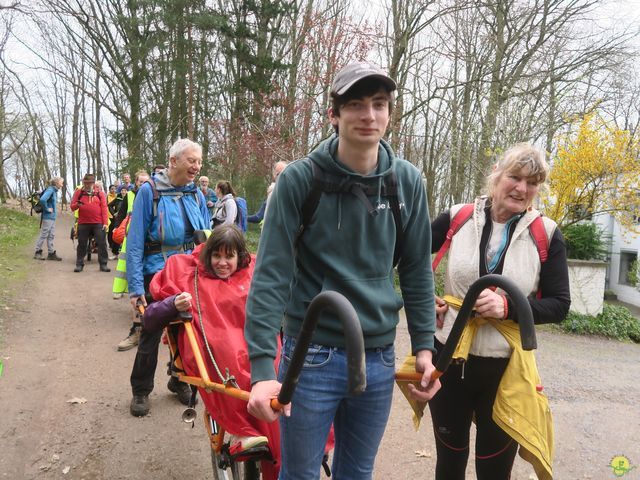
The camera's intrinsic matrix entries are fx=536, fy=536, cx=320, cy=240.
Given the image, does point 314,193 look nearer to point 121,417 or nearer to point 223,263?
point 223,263

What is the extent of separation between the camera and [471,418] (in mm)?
2676

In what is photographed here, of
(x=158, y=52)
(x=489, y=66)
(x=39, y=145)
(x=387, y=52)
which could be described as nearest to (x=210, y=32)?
(x=158, y=52)

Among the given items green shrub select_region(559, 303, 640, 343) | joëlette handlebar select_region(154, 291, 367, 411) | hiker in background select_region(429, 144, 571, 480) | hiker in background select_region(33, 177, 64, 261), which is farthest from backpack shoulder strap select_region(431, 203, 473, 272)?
hiker in background select_region(33, 177, 64, 261)

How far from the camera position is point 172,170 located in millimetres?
4238

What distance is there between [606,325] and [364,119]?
11.0m

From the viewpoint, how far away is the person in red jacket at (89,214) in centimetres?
1114

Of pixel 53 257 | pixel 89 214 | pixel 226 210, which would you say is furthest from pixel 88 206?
pixel 226 210

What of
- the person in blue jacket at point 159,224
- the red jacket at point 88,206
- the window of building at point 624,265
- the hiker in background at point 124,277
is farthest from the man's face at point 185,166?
the window of building at point 624,265

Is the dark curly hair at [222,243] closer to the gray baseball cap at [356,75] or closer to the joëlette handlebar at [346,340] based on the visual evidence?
the gray baseball cap at [356,75]

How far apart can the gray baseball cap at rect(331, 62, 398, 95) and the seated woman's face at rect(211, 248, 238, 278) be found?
75.4 inches

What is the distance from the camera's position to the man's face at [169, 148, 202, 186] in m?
4.19

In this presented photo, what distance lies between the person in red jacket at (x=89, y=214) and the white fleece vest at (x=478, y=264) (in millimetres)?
10113

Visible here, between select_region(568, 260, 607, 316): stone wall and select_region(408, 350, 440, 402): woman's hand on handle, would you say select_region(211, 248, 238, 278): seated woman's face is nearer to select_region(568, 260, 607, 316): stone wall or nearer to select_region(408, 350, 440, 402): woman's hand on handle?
select_region(408, 350, 440, 402): woman's hand on handle

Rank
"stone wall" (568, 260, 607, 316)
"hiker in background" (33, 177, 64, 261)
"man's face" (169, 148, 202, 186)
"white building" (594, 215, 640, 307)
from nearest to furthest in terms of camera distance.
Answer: "man's face" (169, 148, 202, 186) → "stone wall" (568, 260, 607, 316) → "hiker in background" (33, 177, 64, 261) → "white building" (594, 215, 640, 307)
